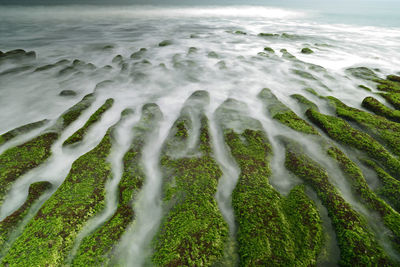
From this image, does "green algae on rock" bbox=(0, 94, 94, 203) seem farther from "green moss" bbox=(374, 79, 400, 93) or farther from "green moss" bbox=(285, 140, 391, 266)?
"green moss" bbox=(374, 79, 400, 93)

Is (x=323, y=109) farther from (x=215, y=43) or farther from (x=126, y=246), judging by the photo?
(x=215, y=43)

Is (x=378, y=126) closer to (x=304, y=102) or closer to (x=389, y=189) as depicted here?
(x=304, y=102)

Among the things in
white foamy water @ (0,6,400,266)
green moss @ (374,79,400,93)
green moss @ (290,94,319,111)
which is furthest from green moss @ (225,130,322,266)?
green moss @ (374,79,400,93)

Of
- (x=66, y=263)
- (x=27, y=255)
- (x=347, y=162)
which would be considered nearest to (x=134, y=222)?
(x=66, y=263)

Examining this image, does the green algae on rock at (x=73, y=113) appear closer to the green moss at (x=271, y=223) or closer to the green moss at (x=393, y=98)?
A: the green moss at (x=271, y=223)

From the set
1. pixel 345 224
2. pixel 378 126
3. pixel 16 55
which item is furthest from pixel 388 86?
pixel 16 55
